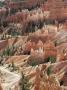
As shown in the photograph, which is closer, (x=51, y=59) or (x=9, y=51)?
(x=51, y=59)

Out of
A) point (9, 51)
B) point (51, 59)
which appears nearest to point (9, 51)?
point (9, 51)

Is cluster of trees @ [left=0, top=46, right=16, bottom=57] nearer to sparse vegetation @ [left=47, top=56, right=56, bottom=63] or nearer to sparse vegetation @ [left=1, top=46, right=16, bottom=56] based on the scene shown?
sparse vegetation @ [left=1, top=46, right=16, bottom=56]

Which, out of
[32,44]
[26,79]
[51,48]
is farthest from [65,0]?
[26,79]

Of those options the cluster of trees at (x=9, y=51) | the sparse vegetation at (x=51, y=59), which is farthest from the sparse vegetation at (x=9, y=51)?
the sparse vegetation at (x=51, y=59)

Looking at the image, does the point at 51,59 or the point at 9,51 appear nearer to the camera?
the point at 51,59

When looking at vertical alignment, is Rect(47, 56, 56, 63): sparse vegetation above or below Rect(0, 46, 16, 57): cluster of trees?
above

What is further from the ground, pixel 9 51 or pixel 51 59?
pixel 51 59

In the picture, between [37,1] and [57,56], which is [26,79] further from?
[37,1]

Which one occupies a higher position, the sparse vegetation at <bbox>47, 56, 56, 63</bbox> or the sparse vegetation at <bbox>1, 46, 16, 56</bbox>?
the sparse vegetation at <bbox>47, 56, 56, 63</bbox>

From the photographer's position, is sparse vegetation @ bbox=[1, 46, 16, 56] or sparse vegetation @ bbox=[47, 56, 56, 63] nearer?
sparse vegetation @ bbox=[47, 56, 56, 63]

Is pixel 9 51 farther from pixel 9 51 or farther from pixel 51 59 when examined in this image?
pixel 51 59

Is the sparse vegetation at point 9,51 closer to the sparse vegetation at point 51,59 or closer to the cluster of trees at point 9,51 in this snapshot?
the cluster of trees at point 9,51

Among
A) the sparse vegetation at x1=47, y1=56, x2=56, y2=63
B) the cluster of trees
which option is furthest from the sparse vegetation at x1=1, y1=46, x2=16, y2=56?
the sparse vegetation at x1=47, y1=56, x2=56, y2=63
